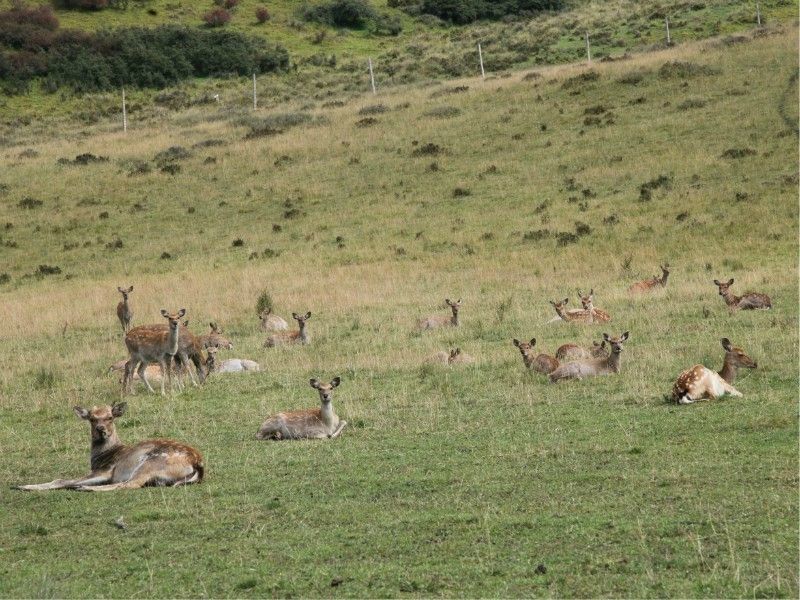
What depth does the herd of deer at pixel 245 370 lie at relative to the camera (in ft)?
38.3

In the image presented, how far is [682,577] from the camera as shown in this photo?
25.1 feet

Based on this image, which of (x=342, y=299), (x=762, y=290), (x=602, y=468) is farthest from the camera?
(x=342, y=299)

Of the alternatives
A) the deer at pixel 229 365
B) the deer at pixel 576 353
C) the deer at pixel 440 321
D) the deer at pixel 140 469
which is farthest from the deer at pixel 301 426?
the deer at pixel 440 321

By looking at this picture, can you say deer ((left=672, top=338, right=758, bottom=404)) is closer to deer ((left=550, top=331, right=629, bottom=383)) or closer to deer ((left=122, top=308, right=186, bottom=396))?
deer ((left=550, top=331, right=629, bottom=383))

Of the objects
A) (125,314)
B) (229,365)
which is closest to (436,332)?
(229,365)

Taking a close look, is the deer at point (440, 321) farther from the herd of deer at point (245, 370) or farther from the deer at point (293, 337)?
the deer at point (293, 337)

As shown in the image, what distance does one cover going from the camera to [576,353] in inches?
724

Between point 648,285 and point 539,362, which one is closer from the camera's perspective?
point 539,362

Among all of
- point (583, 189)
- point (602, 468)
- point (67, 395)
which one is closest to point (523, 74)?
point (583, 189)

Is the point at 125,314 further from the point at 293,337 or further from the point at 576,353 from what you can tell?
the point at 576,353

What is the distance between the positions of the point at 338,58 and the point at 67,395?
68.7 meters

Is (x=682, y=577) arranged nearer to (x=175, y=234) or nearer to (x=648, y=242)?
(x=648, y=242)

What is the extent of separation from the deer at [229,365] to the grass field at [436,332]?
38 cm

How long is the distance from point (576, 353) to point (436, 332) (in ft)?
15.2
